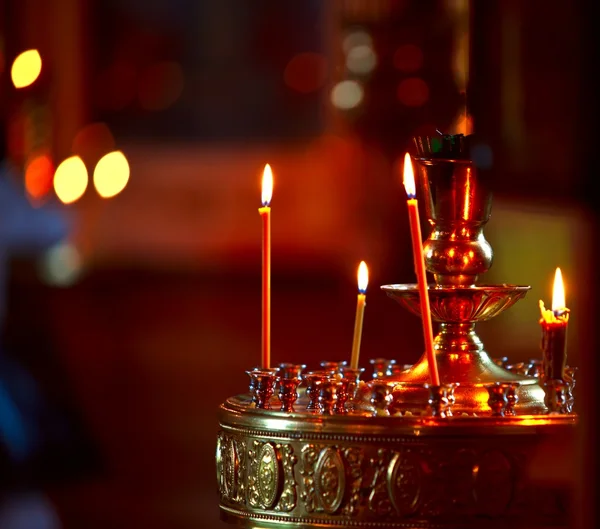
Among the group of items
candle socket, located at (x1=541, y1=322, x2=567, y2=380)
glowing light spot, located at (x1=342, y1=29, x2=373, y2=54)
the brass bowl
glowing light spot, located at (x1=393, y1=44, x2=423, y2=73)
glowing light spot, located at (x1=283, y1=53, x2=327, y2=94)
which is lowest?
candle socket, located at (x1=541, y1=322, x2=567, y2=380)

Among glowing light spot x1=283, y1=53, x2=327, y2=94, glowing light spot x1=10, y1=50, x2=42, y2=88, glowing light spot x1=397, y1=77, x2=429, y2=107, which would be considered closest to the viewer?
glowing light spot x1=397, y1=77, x2=429, y2=107

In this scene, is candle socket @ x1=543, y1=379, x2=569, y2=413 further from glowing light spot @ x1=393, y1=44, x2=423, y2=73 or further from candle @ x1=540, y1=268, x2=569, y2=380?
glowing light spot @ x1=393, y1=44, x2=423, y2=73

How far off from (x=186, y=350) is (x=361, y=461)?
191 inches

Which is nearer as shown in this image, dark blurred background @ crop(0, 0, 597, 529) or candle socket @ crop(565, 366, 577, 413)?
candle socket @ crop(565, 366, 577, 413)

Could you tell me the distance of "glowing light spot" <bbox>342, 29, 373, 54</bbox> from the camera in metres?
5.38

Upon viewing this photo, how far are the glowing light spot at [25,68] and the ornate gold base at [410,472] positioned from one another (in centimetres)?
476

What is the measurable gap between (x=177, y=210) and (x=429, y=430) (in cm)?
537

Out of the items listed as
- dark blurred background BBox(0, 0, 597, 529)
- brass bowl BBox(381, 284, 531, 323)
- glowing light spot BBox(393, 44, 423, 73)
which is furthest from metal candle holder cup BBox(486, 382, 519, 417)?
glowing light spot BBox(393, 44, 423, 73)

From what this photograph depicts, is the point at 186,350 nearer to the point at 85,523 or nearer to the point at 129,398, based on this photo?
the point at 129,398

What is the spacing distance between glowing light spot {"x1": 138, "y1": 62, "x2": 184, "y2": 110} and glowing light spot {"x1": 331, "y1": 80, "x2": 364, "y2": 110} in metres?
0.77

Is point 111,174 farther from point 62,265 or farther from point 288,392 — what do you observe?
point 288,392

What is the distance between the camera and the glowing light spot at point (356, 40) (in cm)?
538

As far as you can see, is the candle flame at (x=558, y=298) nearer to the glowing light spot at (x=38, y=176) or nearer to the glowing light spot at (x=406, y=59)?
the glowing light spot at (x=406, y=59)

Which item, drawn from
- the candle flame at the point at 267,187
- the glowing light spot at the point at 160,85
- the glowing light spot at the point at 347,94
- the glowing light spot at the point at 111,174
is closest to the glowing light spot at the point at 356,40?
the glowing light spot at the point at 347,94
